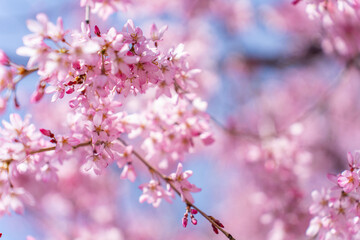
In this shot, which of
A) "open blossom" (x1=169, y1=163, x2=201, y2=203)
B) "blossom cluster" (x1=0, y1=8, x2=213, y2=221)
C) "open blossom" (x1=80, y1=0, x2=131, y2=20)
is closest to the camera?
"blossom cluster" (x1=0, y1=8, x2=213, y2=221)

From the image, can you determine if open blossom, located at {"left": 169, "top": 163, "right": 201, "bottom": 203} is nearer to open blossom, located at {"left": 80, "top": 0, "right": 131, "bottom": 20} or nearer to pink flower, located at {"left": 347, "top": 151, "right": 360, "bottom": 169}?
pink flower, located at {"left": 347, "top": 151, "right": 360, "bottom": 169}

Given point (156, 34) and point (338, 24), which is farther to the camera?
point (338, 24)

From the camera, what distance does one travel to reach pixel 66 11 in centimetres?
593

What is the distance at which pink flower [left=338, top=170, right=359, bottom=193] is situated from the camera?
4.99 feet

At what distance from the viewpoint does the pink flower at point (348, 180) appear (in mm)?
1522

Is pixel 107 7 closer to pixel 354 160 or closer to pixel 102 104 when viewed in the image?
pixel 102 104

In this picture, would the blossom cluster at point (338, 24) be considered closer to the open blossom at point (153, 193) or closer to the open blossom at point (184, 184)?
the open blossom at point (184, 184)

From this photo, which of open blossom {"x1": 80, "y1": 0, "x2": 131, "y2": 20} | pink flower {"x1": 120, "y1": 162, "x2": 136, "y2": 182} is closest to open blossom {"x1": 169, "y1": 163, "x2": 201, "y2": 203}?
pink flower {"x1": 120, "y1": 162, "x2": 136, "y2": 182}

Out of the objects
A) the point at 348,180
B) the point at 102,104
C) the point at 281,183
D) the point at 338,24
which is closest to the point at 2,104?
the point at 102,104

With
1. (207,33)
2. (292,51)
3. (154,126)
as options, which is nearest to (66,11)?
(207,33)

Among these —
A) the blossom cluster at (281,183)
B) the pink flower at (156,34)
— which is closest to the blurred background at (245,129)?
the blossom cluster at (281,183)

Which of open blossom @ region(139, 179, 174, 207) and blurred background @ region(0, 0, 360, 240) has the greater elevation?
blurred background @ region(0, 0, 360, 240)

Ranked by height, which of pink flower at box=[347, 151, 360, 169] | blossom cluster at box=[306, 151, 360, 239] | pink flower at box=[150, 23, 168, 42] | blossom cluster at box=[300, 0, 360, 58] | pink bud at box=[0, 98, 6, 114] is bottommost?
blossom cluster at box=[306, 151, 360, 239]

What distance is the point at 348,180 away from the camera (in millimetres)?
1539
